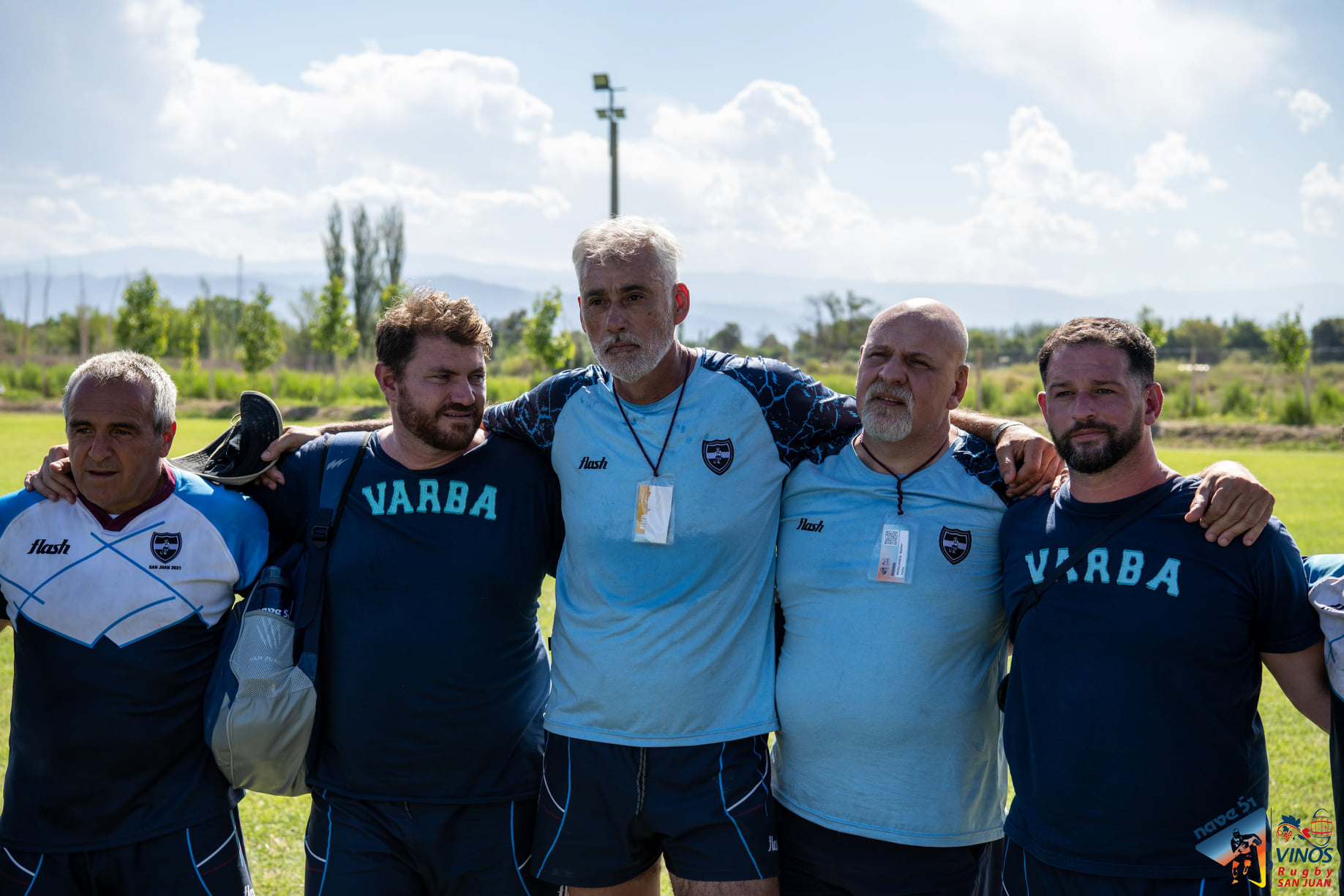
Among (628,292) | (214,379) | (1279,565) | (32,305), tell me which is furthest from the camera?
(32,305)

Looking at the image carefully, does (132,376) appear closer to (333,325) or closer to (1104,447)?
(1104,447)

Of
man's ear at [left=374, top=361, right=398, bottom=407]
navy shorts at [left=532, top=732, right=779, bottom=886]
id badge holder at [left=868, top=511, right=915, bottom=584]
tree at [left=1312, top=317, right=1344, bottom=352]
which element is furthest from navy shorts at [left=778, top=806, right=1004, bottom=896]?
tree at [left=1312, top=317, right=1344, bottom=352]

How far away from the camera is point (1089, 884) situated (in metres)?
2.47

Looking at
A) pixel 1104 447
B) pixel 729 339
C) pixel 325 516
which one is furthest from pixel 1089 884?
pixel 729 339

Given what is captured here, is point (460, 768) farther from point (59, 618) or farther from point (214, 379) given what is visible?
point (214, 379)

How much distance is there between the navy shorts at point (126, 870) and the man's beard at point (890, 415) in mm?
2402

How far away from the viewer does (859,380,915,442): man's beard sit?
9.69ft

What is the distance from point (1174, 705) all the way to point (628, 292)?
1.95 meters

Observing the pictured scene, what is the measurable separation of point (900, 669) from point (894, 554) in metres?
0.34

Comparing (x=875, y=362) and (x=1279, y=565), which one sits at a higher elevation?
(x=875, y=362)

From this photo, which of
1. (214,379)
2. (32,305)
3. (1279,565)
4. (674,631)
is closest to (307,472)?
(674,631)

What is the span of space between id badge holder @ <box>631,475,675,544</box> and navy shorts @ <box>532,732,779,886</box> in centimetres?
63

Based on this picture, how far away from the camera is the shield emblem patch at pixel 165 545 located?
2.99 metres

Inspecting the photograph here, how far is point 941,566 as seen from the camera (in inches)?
113
